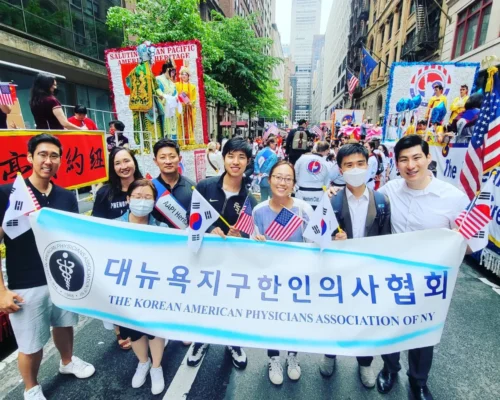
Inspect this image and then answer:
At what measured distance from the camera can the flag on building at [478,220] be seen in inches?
72.0

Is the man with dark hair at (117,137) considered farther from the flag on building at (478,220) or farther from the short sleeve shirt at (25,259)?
the flag on building at (478,220)

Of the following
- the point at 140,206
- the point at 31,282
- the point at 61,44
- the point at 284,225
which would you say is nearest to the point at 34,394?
the point at 31,282

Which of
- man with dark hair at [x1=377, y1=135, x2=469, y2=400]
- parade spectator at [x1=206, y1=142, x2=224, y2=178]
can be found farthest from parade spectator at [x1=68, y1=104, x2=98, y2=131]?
man with dark hair at [x1=377, y1=135, x2=469, y2=400]

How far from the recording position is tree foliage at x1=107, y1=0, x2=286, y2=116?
1096 cm

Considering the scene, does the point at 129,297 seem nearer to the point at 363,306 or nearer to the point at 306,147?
the point at 363,306

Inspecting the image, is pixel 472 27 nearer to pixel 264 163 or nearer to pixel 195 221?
pixel 264 163

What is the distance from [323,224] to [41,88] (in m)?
4.32

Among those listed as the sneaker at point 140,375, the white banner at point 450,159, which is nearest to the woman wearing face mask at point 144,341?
the sneaker at point 140,375

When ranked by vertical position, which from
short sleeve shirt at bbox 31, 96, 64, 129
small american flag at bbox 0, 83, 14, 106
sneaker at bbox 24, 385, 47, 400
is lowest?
sneaker at bbox 24, 385, 47, 400

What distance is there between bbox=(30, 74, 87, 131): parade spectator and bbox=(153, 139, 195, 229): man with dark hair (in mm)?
2338

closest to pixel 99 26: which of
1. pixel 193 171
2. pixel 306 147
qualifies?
pixel 193 171

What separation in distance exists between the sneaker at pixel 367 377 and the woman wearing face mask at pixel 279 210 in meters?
0.53

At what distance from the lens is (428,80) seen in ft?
26.8

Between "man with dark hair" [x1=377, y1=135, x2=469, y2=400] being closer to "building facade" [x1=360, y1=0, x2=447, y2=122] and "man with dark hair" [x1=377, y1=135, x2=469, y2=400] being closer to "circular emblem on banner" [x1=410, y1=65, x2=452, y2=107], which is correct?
"circular emblem on banner" [x1=410, y1=65, x2=452, y2=107]
